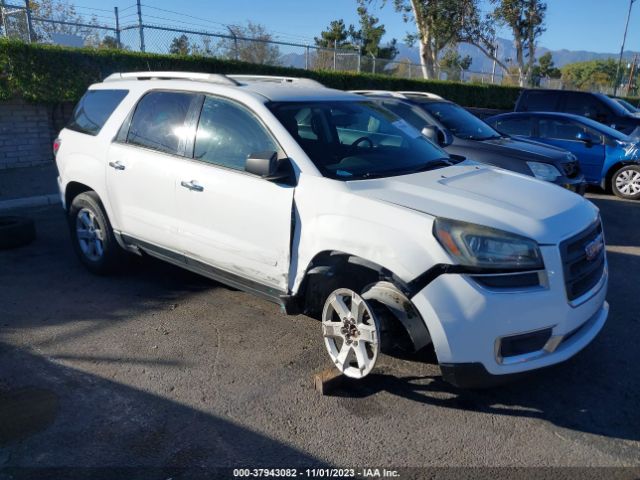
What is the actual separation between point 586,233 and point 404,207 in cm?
Answer: 117

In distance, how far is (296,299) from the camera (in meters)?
3.73

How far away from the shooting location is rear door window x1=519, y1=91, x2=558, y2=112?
1374cm

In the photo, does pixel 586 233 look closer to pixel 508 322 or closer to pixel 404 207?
pixel 508 322

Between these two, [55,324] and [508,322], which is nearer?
[508,322]

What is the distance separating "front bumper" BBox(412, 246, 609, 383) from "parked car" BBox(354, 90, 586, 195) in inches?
150

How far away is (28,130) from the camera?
34.9 feet

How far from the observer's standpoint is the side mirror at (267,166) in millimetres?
3559

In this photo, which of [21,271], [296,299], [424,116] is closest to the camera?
[296,299]

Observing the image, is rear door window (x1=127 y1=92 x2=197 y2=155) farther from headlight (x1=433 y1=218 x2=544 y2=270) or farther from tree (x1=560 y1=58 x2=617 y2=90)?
tree (x1=560 y1=58 x2=617 y2=90)

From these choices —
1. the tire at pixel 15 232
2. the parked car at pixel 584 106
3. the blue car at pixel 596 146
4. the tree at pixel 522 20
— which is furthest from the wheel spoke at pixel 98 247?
the tree at pixel 522 20

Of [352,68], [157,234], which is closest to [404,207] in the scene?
[157,234]

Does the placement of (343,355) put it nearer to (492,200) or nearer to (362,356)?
(362,356)

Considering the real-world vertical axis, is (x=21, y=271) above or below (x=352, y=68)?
below

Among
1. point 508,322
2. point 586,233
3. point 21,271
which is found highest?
point 586,233
